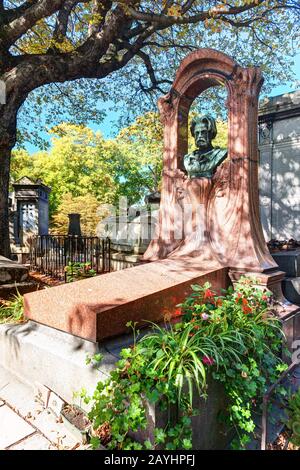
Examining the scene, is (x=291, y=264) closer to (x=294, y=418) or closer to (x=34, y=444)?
(x=294, y=418)

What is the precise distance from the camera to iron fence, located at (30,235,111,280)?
308 inches

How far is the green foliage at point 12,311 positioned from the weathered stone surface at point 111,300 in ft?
1.62

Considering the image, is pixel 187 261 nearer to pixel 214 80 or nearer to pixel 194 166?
pixel 194 166

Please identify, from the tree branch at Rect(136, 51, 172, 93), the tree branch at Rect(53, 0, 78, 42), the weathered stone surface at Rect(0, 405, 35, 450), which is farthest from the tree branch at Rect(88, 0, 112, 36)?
the weathered stone surface at Rect(0, 405, 35, 450)

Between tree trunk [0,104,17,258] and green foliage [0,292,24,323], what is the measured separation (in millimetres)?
3461

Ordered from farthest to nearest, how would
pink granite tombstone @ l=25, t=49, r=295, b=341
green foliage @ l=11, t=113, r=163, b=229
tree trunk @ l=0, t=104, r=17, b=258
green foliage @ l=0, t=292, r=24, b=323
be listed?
green foliage @ l=11, t=113, r=163, b=229, tree trunk @ l=0, t=104, r=17, b=258, green foliage @ l=0, t=292, r=24, b=323, pink granite tombstone @ l=25, t=49, r=295, b=341

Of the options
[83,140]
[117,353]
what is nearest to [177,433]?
[117,353]

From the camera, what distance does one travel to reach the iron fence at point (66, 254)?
25.7 feet

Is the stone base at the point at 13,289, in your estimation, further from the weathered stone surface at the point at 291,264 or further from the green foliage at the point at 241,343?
the weathered stone surface at the point at 291,264

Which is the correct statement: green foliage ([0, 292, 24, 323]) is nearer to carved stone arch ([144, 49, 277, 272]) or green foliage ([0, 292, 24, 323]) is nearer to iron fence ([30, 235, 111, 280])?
carved stone arch ([144, 49, 277, 272])

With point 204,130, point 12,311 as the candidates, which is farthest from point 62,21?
point 12,311

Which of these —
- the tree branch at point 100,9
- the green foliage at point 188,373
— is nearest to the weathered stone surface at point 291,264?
the green foliage at point 188,373

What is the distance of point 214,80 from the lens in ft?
15.9

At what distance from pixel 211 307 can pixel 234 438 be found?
3.76 ft
